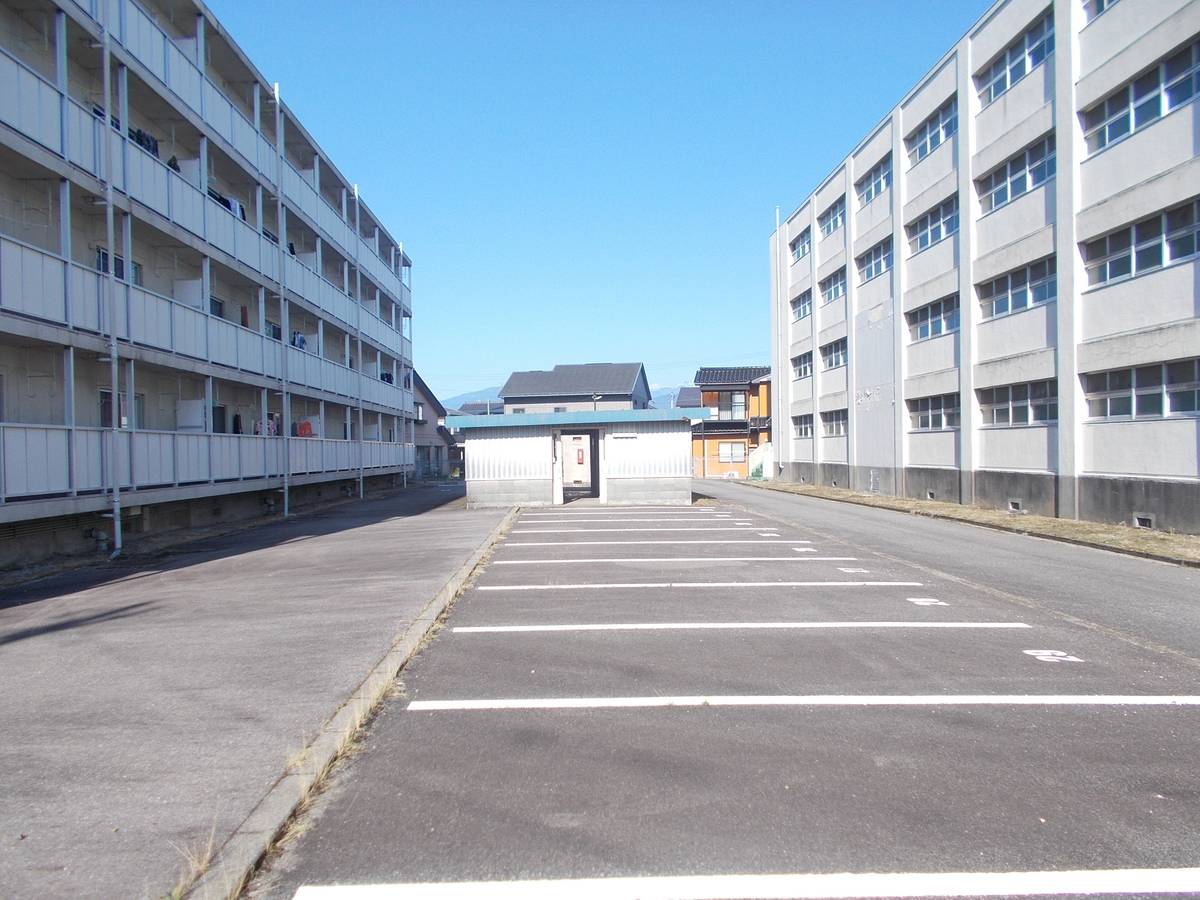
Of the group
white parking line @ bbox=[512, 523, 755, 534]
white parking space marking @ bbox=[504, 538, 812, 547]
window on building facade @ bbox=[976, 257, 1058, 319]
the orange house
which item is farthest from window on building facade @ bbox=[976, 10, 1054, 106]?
the orange house

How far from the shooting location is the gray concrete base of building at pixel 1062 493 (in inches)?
684

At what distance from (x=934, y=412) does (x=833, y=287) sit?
1251cm

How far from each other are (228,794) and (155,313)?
1591 cm

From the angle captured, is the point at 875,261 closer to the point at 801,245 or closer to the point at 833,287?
the point at 833,287

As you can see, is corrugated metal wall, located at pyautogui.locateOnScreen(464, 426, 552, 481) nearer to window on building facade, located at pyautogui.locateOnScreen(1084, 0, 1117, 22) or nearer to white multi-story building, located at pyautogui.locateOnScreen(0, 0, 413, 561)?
white multi-story building, located at pyautogui.locateOnScreen(0, 0, 413, 561)

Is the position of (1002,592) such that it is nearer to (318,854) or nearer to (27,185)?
(318,854)

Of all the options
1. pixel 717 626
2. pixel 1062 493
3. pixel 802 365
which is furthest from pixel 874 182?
pixel 717 626

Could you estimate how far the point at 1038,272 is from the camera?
74.7 ft

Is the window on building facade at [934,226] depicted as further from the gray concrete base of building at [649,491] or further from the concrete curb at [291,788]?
the concrete curb at [291,788]

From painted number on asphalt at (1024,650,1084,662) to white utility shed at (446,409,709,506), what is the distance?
19.2 meters

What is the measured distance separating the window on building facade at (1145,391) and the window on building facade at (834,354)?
18620mm

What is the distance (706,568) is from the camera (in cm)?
1269

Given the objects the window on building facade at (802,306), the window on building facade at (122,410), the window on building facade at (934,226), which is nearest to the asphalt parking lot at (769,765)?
the window on building facade at (122,410)

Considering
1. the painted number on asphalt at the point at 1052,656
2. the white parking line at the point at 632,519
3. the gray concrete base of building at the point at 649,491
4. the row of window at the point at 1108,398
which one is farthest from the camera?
the gray concrete base of building at the point at 649,491
